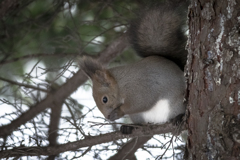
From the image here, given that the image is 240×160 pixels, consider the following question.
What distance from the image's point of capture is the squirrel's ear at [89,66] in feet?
7.48

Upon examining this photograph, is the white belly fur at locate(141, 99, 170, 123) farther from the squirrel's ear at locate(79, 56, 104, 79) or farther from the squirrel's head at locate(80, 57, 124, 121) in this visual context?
the squirrel's ear at locate(79, 56, 104, 79)

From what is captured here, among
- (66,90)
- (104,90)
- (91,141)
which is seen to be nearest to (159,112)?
(104,90)

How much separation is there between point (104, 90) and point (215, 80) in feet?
3.47

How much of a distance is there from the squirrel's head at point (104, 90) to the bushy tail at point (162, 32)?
1.01 ft

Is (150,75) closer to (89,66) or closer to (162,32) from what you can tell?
(162,32)

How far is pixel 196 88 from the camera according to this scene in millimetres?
1412

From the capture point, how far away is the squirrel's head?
2.20 meters

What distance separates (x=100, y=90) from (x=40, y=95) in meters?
0.68

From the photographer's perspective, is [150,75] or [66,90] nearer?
[150,75]

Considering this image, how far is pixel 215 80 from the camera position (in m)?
1.32

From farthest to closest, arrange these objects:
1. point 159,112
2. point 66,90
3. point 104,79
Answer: point 66,90 < point 104,79 < point 159,112

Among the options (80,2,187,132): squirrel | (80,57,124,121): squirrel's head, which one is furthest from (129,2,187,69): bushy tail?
(80,57,124,121): squirrel's head

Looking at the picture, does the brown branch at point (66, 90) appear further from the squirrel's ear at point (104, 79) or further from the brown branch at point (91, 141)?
the brown branch at point (91, 141)

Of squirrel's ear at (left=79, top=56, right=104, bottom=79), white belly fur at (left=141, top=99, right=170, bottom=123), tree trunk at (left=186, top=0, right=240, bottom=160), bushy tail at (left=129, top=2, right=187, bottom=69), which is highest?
bushy tail at (left=129, top=2, right=187, bottom=69)
